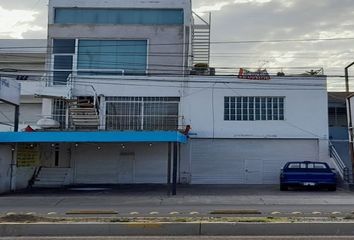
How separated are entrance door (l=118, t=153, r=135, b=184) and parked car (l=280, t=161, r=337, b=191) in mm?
9595

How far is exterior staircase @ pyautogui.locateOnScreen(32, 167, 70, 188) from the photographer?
3216cm

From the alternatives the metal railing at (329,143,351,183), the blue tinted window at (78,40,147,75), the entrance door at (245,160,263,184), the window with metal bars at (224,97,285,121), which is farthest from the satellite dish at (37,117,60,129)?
the metal railing at (329,143,351,183)

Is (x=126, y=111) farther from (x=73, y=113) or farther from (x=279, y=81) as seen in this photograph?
(x=279, y=81)

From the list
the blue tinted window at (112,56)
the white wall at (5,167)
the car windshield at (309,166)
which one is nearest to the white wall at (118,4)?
the blue tinted window at (112,56)

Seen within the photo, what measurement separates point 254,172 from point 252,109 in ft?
12.6

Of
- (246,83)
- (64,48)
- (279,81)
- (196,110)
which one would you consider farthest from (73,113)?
(279,81)

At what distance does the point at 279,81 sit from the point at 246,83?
2020mm

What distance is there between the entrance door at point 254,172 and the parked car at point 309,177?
14.1ft

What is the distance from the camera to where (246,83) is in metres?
33.2

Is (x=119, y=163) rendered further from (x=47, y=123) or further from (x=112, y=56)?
(x=112, y=56)

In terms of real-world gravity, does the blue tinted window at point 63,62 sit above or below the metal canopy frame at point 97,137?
above

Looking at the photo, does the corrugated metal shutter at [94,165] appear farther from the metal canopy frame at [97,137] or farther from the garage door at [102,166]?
the metal canopy frame at [97,137]

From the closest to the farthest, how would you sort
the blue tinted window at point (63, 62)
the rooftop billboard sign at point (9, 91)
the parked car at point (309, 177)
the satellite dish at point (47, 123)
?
the rooftop billboard sign at point (9, 91), the parked car at point (309, 177), the satellite dish at point (47, 123), the blue tinted window at point (63, 62)

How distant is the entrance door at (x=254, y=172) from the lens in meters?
32.7
